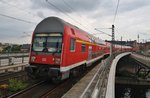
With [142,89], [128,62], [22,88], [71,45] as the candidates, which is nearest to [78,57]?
[71,45]

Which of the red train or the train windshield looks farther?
the train windshield

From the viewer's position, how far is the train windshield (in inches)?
475

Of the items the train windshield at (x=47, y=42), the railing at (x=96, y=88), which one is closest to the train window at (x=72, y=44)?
the train windshield at (x=47, y=42)

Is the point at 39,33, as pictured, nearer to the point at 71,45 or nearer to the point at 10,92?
the point at 71,45

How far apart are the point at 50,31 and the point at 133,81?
32172 millimetres

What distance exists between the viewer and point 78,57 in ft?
48.7

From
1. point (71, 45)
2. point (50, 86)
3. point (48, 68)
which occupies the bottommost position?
point (50, 86)

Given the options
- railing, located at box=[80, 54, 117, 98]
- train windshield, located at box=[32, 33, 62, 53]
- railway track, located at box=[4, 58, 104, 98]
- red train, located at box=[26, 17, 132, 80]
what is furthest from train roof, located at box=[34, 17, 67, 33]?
railing, located at box=[80, 54, 117, 98]

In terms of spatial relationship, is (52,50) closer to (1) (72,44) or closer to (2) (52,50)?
(2) (52,50)

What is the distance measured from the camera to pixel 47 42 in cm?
1241

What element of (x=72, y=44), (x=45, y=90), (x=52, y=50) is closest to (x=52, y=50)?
(x=52, y=50)

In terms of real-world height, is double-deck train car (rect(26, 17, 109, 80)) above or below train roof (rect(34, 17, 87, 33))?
below

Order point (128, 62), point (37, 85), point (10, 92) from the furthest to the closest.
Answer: point (128, 62) → point (37, 85) → point (10, 92)

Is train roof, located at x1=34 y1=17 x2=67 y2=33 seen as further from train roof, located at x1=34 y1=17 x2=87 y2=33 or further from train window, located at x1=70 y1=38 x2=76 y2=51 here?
train window, located at x1=70 y1=38 x2=76 y2=51
